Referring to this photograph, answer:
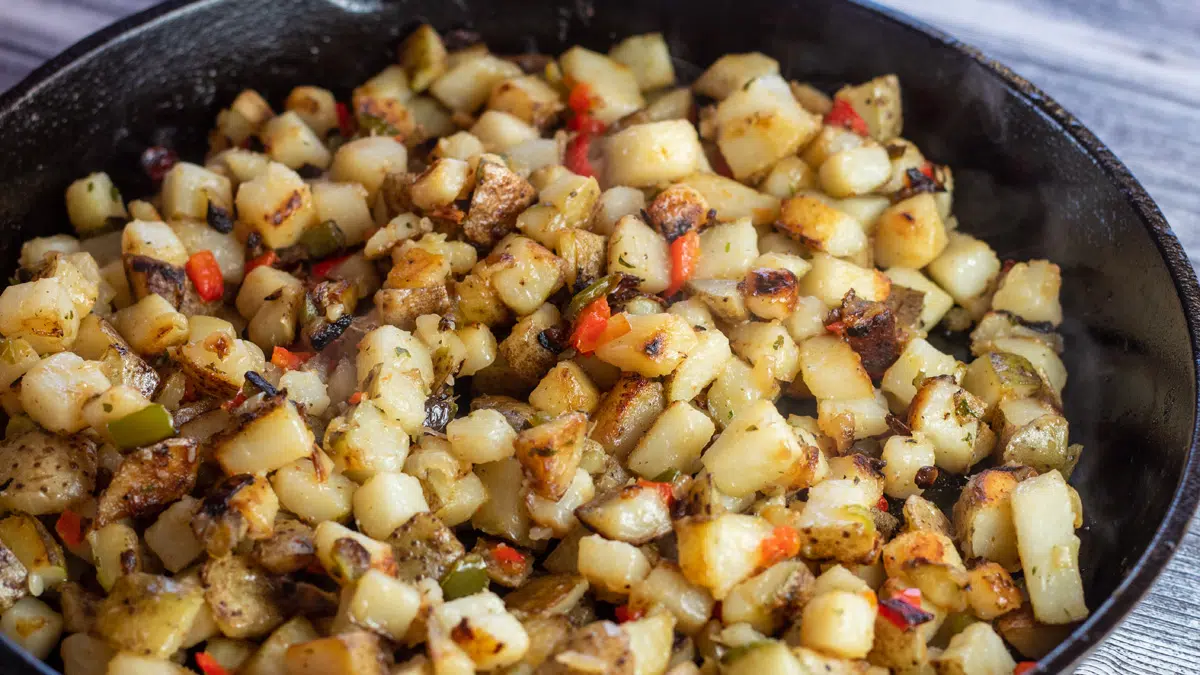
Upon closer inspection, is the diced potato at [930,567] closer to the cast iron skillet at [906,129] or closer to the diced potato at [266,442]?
the cast iron skillet at [906,129]

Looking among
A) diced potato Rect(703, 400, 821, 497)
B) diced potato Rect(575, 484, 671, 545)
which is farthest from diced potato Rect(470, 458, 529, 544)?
diced potato Rect(703, 400, 821, 497)

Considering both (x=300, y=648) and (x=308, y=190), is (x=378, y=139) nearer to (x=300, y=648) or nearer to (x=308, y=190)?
(x=308, y=190)

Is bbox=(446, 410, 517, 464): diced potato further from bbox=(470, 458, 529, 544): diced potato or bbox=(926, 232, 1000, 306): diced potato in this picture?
bbox=(926, 232, 1000, 306): diced potato

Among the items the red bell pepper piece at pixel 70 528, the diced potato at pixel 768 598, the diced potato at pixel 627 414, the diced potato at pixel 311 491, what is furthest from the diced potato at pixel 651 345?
the red bell pepper piece at pixel 70 528

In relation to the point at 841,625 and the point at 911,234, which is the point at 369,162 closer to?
the point at 911,234

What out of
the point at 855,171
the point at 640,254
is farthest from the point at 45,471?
the point at 855,171

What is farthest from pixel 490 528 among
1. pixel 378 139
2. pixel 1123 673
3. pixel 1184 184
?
pixel 1184 184
